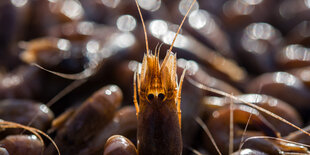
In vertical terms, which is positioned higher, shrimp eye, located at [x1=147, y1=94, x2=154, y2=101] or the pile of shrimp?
shrimp eye, located at [x1=147, y1=94, x2=154, y2=101]

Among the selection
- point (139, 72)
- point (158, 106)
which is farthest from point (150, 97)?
point (139, 72)

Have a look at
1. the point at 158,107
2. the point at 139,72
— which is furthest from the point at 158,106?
the point at 139,72

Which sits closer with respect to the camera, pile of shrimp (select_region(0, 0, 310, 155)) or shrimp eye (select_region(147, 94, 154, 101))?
shrimp eye (select_region(147, 94, 154, 101))

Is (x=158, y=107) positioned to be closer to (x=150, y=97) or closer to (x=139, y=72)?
(x=150, y=97)

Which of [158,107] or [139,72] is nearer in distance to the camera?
[158,107]

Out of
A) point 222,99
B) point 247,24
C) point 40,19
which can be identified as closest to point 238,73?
point 222,99

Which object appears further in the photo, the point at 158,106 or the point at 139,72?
the point at 139,72

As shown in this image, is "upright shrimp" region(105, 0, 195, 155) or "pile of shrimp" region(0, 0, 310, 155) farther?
"pile of shrimp" region(0, 0, 310, 155)

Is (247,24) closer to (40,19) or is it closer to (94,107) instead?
(40,19)

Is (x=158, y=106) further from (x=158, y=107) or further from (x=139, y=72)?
(x=139, y=72)
